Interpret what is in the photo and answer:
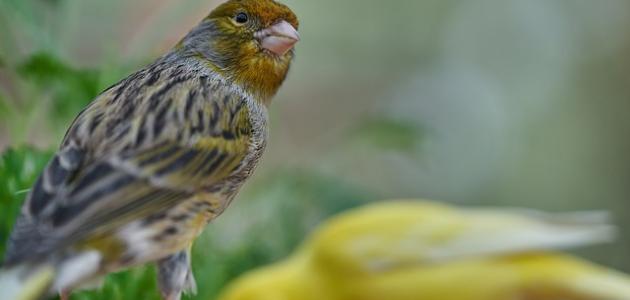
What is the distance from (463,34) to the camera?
7.87 ft

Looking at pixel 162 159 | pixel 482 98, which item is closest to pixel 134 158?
pixel 162 159

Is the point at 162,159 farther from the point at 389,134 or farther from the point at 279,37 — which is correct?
the point at 389,134

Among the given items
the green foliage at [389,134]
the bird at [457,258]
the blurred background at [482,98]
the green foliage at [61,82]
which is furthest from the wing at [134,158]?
the blurred background at [482,98]

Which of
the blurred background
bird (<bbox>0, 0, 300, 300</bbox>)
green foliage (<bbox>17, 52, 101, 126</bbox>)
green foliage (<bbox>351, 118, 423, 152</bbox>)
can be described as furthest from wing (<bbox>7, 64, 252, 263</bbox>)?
the blurred background

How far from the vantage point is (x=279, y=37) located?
319 mm

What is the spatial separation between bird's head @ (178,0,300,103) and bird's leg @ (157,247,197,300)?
68 mm

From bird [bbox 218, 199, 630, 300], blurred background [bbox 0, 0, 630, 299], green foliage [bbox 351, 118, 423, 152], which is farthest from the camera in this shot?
blurred background [bbox 0, 0, 630, 299]

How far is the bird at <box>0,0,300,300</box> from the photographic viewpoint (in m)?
0.29

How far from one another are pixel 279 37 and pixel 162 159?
6 cm

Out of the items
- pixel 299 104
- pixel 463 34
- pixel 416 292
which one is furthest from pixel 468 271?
pixel 463 34

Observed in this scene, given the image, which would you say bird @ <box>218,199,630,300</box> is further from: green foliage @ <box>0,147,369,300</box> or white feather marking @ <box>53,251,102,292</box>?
white feather marking @ <box>53,251,102,292</box>

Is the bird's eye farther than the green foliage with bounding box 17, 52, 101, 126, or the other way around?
the green foliage with bounding box 17, 52, 101, 126

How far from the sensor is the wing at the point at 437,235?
0.58m

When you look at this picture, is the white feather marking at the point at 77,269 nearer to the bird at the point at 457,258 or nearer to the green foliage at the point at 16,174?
the green foliage at the point at 16,174
